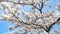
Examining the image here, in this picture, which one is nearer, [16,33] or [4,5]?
[4,5]

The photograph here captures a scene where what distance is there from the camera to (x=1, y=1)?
23.5 feet

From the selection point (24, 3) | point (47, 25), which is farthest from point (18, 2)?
point (47, 25)

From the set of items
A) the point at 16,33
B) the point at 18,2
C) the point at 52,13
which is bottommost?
the point at 16,33

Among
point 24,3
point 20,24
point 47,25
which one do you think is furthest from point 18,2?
point 47,25

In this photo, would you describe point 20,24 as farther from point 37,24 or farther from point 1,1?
point 1,1

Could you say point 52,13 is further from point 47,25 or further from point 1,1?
point 1,1

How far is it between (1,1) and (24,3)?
888 millimetres

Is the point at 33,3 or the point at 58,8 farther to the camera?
the point at 33,3

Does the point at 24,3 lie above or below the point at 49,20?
above

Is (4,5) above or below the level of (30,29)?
above

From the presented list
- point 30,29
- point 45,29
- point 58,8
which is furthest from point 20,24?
point 58,8

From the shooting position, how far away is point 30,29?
7.57 meters

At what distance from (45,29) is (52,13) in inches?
31.1

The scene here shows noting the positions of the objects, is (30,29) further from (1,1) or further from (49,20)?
(1,1)
